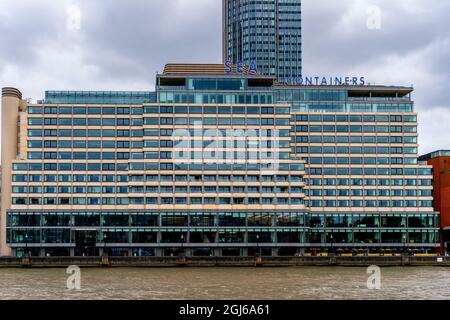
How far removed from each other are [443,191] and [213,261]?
73502 millimetres

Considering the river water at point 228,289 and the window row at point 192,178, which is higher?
the window row at point 192,178

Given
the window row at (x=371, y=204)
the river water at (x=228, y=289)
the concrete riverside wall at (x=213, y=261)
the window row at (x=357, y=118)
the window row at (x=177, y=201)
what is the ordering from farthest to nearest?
1. the window row at (x=357, y=118)
2. the window row at (x=371, y=204)
3. the window row at (x=177, y=201)
4. the concrete riverside wall at (x=213, y=261)
5. the river water at (x=228, y=289)

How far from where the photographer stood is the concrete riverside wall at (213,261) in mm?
108688

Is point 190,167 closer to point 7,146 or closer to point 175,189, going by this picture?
point 175,189

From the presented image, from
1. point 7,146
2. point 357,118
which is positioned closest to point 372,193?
point 357,118

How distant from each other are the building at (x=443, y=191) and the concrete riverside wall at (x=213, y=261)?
44916 mm

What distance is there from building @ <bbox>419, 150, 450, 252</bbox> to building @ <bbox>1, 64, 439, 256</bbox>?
11.8 meters

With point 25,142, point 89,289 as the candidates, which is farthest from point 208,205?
point 89,289

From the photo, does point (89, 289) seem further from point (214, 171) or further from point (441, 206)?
point (441, 206)

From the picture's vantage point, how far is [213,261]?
367 ft

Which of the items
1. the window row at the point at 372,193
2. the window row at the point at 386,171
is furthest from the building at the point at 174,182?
the window row at the point at 386,171

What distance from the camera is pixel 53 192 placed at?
13938 cm

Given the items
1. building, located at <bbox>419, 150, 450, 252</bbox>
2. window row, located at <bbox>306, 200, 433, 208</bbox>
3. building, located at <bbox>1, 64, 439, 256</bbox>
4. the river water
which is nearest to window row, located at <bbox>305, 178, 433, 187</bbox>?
building, located at <bbox>1, 64, 439, 256</bbox>

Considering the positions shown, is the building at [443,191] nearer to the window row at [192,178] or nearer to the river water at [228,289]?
the window row at [192,178]
